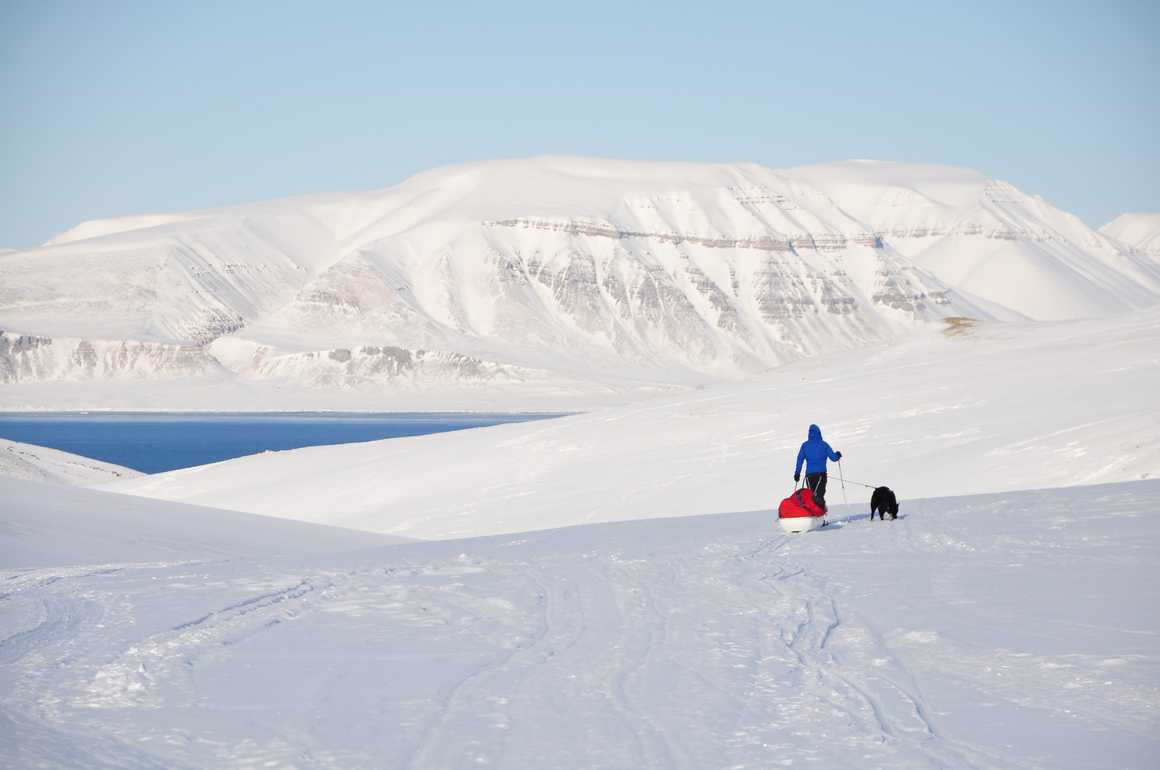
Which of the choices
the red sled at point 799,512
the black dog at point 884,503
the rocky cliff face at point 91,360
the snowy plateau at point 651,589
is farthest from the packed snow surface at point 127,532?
the rocky cliff face at point 91,360

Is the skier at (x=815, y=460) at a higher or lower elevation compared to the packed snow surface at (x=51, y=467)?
lower

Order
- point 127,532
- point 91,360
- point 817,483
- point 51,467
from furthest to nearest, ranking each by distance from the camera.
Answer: point 91,360, point 51,467, point 127,532, point 817,483

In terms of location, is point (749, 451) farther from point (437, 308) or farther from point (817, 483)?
point (437, 308)

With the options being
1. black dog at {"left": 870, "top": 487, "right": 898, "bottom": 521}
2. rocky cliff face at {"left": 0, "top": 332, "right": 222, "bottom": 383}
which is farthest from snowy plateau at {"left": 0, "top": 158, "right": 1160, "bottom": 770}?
rocky cliff face at {"left": 0, "top": 332, "right": 222, "bottom": 383}

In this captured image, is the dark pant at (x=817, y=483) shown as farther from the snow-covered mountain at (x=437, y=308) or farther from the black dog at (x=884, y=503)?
the snow-covered mountain at (x=437, y=308)

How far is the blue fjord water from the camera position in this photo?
79.2 meters

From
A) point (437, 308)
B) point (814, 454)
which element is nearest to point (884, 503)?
point (814, 454)

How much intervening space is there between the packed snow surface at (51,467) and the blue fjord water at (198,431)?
15.4 metres

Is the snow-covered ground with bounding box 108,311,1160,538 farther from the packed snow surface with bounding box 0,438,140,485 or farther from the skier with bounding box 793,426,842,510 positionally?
the skier with bounding box 793,426,842,510

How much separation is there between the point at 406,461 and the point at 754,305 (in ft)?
528

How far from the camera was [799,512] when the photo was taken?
14.6 metres

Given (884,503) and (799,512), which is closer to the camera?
(799,512)

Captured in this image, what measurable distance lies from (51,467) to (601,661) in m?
41.2

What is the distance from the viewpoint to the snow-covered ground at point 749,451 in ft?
75.7
